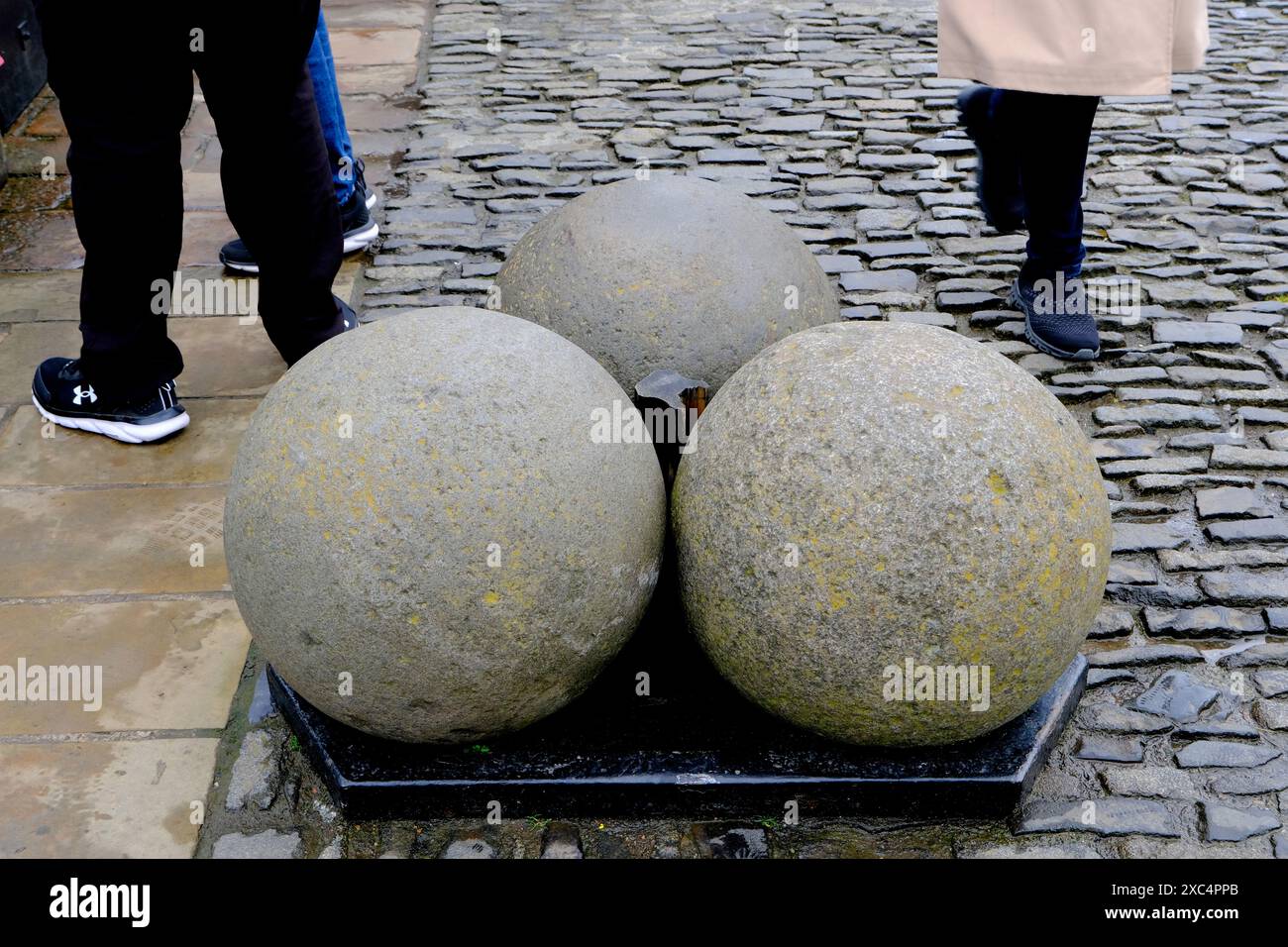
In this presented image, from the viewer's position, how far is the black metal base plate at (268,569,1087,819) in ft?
10.5

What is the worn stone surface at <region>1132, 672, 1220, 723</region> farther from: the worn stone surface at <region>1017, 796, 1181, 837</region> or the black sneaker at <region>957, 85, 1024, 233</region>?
the black sneaker at <region>957, 85, 1024, 233</region>

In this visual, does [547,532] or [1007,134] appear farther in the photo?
[1007,134]

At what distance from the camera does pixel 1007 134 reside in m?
5.73

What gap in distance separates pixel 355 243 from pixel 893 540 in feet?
13.2

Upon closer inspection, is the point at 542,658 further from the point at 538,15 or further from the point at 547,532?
the point at 538,15

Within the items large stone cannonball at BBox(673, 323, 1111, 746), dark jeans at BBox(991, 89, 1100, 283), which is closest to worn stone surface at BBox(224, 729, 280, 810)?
large stone cannonball at BBox(673, 323, 1111, 746)

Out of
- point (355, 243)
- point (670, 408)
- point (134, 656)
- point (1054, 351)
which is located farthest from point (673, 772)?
point (355, 243)

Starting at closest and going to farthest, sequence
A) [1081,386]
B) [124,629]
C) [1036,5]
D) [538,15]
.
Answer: [124,629], [1036,5], [1081,386], [538,15]

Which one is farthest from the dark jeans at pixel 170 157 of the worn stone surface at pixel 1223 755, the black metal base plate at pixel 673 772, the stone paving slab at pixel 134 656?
the worn stone surface at pixel 1223 755

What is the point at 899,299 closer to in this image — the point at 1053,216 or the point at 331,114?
the point at 1053,216

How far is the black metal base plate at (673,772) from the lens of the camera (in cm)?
320

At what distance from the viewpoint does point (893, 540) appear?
2914mm
